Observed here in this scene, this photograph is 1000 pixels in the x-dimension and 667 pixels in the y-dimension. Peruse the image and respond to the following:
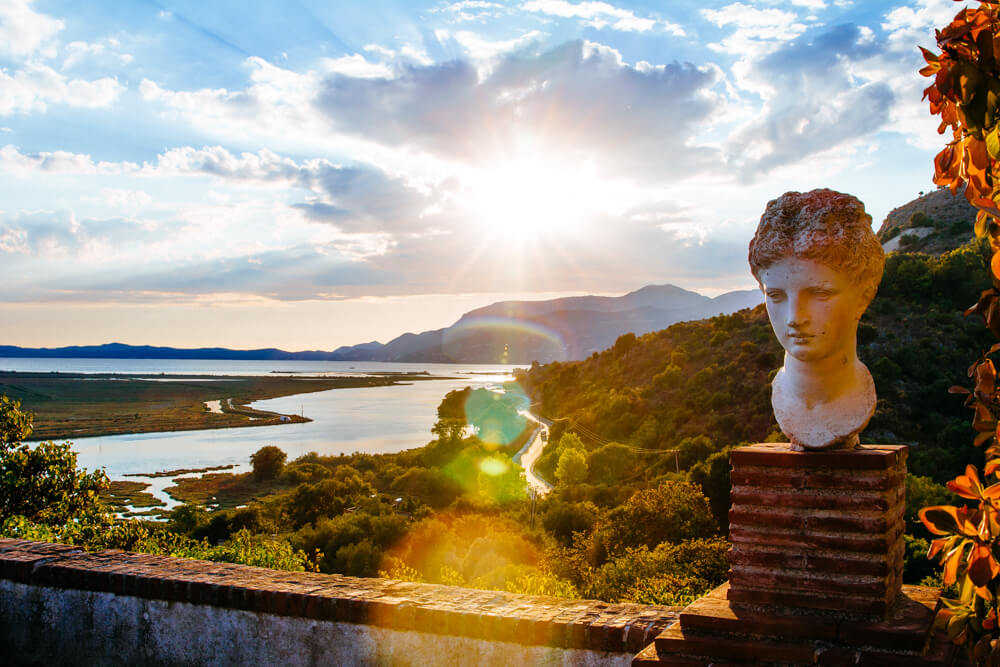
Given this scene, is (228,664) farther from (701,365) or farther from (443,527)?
(701,365)

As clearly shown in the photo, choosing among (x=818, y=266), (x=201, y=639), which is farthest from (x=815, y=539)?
(x=201, y=639)

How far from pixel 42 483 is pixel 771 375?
71.8 feet

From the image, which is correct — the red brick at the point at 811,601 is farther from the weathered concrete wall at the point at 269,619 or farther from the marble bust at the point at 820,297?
the weathered concrete wall at the point at 269,619

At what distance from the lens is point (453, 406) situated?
186 ft

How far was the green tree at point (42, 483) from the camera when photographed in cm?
655

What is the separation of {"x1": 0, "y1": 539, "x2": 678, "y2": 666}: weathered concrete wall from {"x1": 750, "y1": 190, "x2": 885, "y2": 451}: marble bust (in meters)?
1.14

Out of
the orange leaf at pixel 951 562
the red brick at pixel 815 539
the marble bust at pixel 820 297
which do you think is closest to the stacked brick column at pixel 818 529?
the red brick at pixel 815 539

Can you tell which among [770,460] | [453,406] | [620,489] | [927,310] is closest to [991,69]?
[770,460]

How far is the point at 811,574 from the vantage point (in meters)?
2.22

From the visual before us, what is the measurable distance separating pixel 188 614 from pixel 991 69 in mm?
3947

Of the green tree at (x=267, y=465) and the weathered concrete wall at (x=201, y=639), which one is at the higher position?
the weathered concrete wall at (x=201, y=639)

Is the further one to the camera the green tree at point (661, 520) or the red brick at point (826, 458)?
the green tree at point (661, 520)

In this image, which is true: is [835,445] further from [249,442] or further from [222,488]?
[249,442]

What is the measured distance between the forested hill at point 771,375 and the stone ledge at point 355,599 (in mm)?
18439
